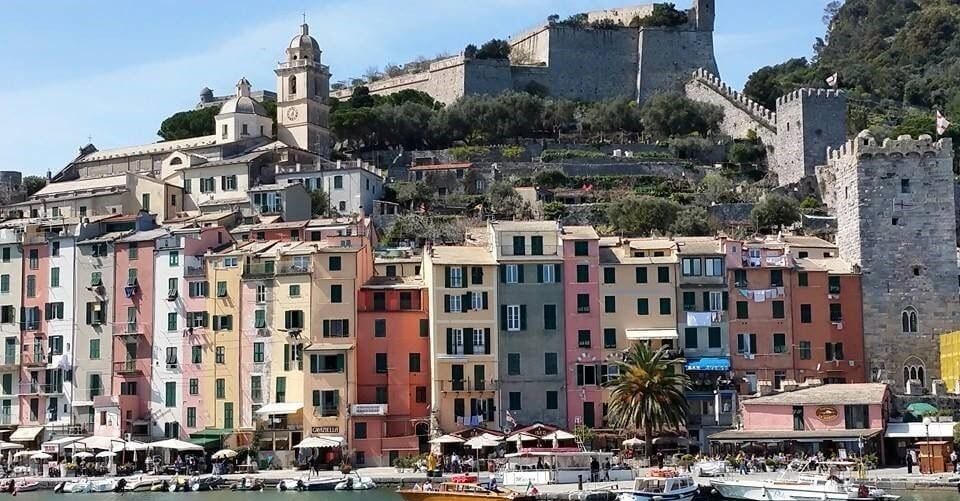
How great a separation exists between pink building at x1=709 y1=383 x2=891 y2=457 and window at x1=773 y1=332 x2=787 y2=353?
468cm

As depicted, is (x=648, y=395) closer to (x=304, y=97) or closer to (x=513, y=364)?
(x=513, y=364)

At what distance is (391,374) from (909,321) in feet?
71.2

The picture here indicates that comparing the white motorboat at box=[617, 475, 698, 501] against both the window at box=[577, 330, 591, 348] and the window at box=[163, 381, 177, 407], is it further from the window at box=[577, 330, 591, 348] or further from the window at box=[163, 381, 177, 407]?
the window at box=[163, 381, 177, 407]

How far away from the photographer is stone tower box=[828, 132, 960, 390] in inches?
2566

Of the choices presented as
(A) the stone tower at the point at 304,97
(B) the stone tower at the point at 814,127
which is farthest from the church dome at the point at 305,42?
(B) the stone tower at the point at 814,127

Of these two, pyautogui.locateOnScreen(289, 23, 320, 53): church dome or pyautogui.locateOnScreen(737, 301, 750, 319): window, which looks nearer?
pyautogui.locateOnScreen(737, 301, 750, 319): window

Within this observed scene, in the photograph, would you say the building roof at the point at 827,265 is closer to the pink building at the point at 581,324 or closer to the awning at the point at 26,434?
the pink building at the point at 581,324

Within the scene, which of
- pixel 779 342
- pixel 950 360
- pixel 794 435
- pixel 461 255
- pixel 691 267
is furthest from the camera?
pixel 461 255

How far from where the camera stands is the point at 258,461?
64688 mm

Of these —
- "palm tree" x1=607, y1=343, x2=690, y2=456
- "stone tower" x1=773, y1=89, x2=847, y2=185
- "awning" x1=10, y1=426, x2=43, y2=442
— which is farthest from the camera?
"stone tower" x1=773, y1=89, x2=847, y2=185

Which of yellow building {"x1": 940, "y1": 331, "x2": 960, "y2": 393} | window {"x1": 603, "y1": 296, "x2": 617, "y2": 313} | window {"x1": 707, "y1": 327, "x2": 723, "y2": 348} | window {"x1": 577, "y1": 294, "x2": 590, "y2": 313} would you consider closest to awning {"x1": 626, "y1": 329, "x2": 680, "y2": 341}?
window {"x1": 603, "y1": 296, "x2": 617, "y2": 313}

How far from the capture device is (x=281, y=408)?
211ft

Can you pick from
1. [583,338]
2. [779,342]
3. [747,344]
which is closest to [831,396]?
[779,342]

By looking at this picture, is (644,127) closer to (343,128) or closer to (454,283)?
(343,128)
